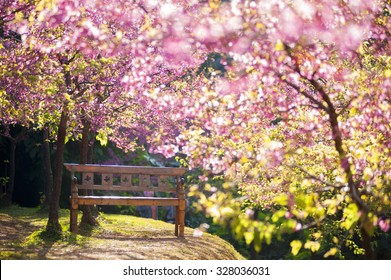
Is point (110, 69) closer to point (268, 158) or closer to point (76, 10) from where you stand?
point (76, 10)

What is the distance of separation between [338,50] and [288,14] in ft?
3.96

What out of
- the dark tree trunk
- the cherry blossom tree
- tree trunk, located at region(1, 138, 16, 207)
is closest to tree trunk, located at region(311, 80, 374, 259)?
the cherry blossom tree

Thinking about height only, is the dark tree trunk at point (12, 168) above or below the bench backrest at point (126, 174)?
above

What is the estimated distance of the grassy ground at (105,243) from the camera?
1141cm

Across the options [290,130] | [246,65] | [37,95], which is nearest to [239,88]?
[246,65]

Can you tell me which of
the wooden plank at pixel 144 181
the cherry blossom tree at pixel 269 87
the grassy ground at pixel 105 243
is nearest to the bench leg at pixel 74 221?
the grassy ground at pixel 105 243

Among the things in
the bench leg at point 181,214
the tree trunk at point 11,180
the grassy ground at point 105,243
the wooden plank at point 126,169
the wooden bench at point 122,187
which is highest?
the tree trunk at point 11,180

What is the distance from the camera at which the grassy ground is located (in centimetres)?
1141

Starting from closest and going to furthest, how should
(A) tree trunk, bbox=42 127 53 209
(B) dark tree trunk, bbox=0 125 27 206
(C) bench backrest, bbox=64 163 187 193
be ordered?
(C) bench backrest, bbox=64 163 187 193, (A) tree trunk, bbox=42 127 53 209, (B) dark tree trunk, bbox=0 125 27 206

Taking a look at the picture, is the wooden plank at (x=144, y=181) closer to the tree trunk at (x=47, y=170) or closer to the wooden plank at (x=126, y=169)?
the wooden plank at (x=126, y=169)

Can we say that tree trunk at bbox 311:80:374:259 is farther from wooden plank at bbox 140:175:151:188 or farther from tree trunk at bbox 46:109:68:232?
wooden plank at bbox 140:175:151:188

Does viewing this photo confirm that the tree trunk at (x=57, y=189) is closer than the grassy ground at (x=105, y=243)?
No

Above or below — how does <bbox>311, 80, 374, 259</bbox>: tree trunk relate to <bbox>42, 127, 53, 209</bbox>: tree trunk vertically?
below

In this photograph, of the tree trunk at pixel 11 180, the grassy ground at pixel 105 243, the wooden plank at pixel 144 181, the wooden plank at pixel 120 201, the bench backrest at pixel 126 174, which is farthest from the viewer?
the tree trunk at pixel 11 180
